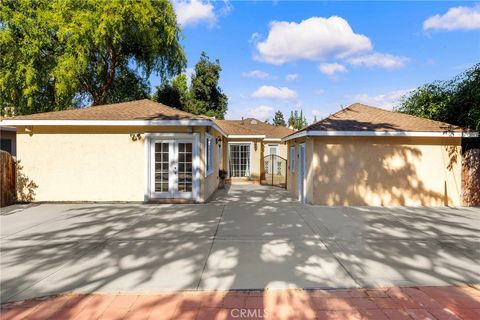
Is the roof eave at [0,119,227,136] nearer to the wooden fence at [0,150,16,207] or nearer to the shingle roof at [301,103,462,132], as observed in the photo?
the wooden fence at [0,150,16,207]

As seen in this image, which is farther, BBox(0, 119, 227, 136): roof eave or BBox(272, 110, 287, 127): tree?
BBox(272, 110, 287, 127): tree

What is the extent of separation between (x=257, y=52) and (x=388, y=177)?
13.1 metres

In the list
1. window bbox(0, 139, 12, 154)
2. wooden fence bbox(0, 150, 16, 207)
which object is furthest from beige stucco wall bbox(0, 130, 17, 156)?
wooden fence bbox(0, 150, 16, 207)

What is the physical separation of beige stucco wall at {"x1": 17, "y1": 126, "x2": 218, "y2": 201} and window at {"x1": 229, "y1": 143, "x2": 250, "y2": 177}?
29.0 ft

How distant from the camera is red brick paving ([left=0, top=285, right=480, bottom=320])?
3.45 m

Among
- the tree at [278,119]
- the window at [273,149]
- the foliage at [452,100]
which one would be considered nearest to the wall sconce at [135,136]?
the foliage at [452,100]

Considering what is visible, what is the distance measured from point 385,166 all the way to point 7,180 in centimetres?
1348

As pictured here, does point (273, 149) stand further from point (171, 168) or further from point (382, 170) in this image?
point (171, 168)

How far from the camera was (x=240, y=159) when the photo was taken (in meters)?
19.6

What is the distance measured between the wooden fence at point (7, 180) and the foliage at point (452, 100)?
17.1m

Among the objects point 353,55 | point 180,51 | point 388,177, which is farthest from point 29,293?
point 180,51

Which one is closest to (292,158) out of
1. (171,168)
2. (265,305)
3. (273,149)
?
(171,168)

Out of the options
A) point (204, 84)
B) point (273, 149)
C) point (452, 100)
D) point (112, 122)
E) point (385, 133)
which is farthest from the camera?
point (204, 84)

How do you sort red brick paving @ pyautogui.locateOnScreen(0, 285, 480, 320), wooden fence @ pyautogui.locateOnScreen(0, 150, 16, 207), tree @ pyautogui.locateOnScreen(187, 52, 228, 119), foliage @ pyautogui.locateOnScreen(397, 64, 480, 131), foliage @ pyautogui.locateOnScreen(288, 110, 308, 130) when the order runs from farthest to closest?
foliage @ pyautogui.locateOnScreen(288, 110, 308, 130) < tree @ pyautogui.locateOnScreen(187, 52, 228, 119) < foliage @ pyautogui.locateOnScreen(397, 64, 480, 131) < wooden fence @ pyautogui.locateOnScreen(0, 150, 16, 207) < red brick paving @ pyautogui.locateOnScreen(0, 285, 480, 320)
